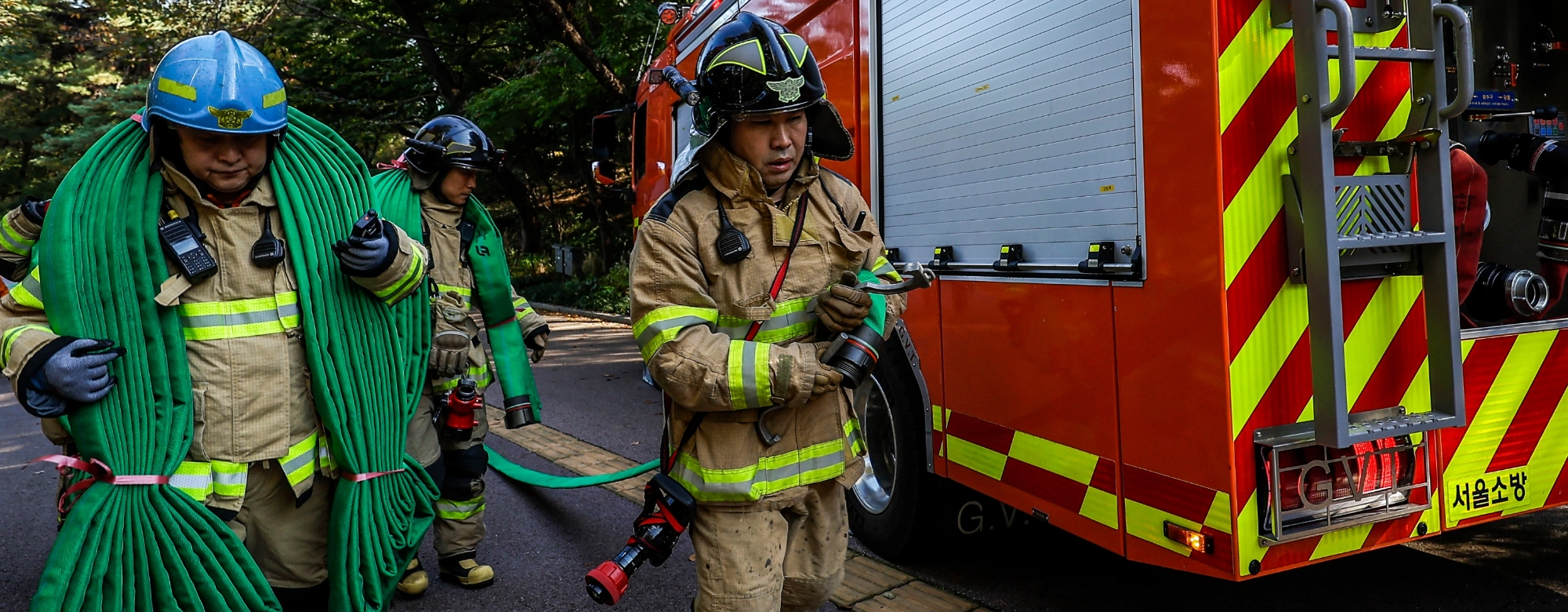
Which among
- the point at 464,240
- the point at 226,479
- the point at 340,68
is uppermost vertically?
the point at 340,68

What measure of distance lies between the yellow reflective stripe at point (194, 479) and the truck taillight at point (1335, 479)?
8.06ft

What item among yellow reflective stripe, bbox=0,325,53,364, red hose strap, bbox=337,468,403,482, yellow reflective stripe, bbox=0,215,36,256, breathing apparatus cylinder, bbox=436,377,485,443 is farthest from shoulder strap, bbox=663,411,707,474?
yellow reflective stripe, bbox=0,215,36,256

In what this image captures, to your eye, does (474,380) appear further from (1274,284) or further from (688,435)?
(1274,284)

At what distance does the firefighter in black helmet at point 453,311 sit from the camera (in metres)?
3.67

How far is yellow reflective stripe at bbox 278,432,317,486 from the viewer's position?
94.0 inches

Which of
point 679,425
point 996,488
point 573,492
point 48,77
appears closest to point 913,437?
point 996,488

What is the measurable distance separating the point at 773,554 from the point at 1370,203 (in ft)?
5.39

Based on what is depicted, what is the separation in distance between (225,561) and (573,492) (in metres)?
2.87

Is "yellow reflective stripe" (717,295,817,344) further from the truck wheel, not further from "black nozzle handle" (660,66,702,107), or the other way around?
the truck wheel

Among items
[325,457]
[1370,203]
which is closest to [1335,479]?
[1370,203]

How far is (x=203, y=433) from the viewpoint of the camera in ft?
7.45

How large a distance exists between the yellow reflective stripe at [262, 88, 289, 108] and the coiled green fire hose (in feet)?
0.59

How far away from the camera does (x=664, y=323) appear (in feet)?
6.75

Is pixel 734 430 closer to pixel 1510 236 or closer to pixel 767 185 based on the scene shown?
pixel 767 185
